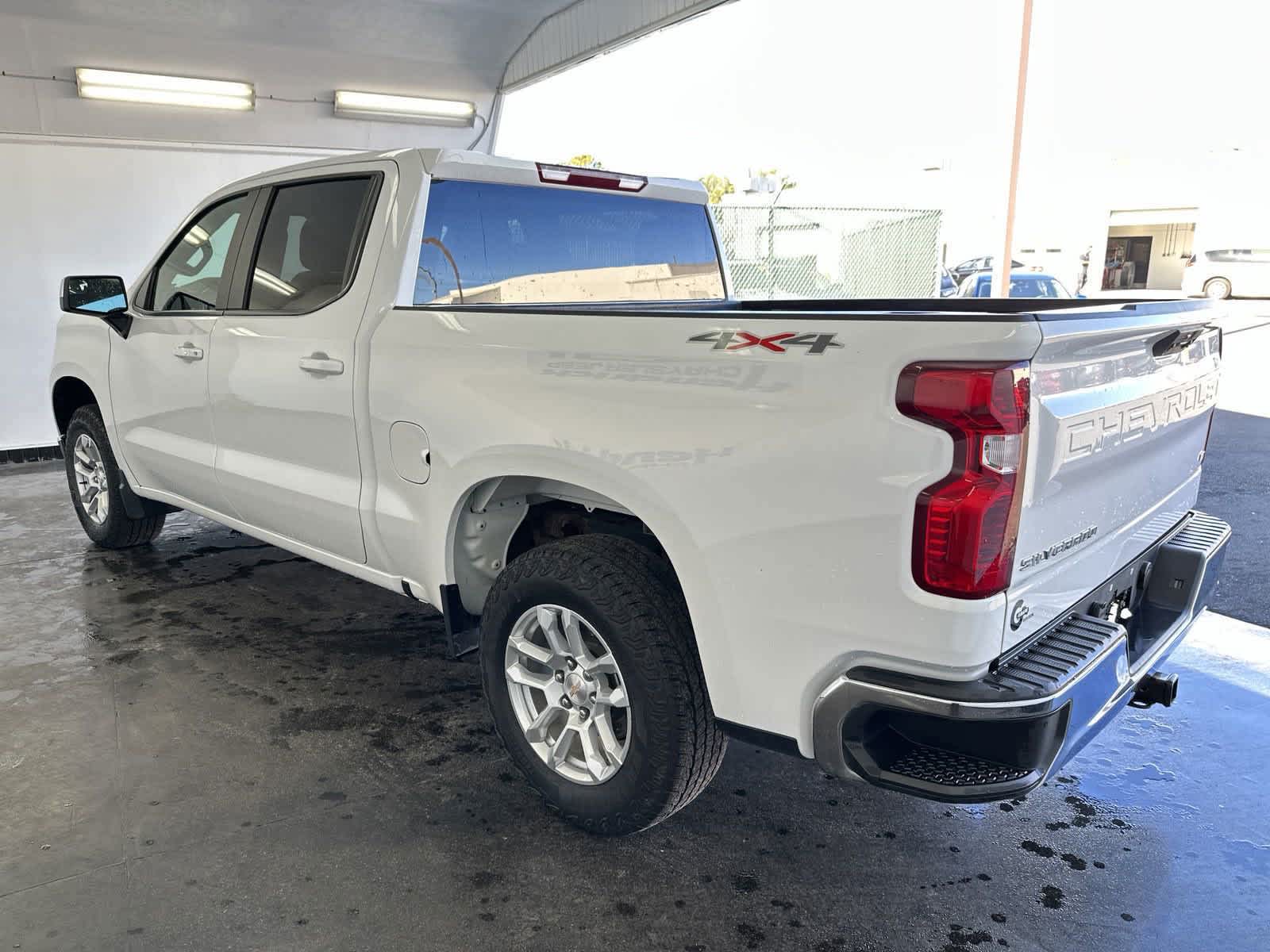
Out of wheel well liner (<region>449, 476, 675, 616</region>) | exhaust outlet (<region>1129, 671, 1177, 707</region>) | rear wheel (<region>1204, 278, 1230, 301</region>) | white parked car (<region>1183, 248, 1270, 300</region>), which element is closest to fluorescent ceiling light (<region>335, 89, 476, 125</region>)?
wheel well liner (<region>449, 476, 675, 616</region>)

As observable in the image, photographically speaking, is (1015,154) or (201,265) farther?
(1015,154)

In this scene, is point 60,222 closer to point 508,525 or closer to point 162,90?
point 162,90

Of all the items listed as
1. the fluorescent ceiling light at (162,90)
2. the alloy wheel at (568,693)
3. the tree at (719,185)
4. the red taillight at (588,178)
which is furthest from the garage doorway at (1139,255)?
the alloy wheel at (568,693)

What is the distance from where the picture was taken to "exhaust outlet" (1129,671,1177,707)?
239 centimetres

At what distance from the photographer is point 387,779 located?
293cm

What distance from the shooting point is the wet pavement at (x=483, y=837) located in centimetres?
226

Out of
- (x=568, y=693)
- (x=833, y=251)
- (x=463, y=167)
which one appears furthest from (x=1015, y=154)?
(x=568, y=693)

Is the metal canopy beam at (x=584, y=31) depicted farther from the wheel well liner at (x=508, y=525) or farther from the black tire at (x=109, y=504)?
the wheel well liner at (x=508, y=525)

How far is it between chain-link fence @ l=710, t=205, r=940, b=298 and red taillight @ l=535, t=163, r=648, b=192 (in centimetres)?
743

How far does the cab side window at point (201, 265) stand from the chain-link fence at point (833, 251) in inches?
299

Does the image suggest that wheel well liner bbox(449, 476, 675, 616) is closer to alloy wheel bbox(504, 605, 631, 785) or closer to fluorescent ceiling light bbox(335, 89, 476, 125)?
alloy wheel bbox(504, 605, 631, 785)

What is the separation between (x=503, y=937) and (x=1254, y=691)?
2.99 metres

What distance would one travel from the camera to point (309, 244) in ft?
11.1

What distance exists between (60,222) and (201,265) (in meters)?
5.28
